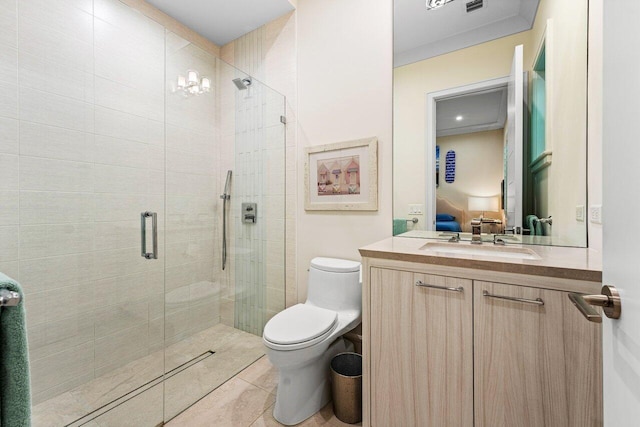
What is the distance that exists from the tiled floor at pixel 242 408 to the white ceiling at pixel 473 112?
1.76 m

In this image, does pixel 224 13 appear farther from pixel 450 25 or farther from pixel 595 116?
pixel 595 116

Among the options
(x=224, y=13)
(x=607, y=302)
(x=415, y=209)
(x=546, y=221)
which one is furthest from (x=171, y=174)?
(x=546, y=221)

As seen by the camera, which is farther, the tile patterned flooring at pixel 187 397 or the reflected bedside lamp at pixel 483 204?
the reflected bedside lamp at pixel 483 204

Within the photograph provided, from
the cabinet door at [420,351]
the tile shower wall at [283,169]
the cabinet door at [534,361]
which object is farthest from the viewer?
the tile shower wall at [283,169]

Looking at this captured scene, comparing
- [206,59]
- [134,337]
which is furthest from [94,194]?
[206,59]

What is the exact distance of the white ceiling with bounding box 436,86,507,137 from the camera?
1.51m

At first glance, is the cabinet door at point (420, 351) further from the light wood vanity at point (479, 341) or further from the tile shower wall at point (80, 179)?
the tile shower wall at point (80, 179)

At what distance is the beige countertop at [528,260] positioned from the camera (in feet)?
3.00

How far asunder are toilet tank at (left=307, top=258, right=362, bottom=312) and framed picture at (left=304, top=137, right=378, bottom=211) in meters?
0.43

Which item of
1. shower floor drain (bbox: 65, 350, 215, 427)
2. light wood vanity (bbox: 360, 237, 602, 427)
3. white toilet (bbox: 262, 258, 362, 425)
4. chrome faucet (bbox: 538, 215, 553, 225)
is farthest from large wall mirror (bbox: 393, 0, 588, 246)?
shower floor drain (bbox: 65, 350, 215, 427)

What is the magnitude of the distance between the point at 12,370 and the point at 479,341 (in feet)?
4.27

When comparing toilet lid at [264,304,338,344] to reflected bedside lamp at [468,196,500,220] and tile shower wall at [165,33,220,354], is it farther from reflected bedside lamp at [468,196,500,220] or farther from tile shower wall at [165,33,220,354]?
reflected bedside lamp at [468,196,500,220]

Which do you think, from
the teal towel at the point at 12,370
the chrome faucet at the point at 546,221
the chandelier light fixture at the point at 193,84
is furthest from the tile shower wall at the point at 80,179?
the chrome faucet at the point at 546,221

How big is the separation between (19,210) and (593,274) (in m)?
2.45
